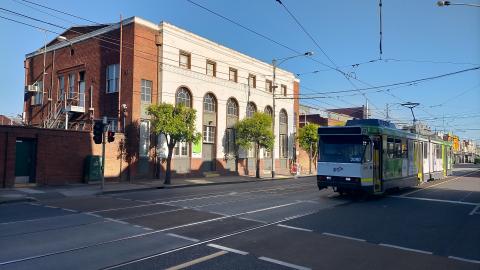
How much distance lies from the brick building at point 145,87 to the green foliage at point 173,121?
9.02 feet

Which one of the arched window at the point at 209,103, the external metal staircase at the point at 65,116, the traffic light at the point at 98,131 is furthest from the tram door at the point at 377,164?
the external metal staircase at the point at 65,116

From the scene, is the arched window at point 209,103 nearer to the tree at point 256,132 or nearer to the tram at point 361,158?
the tree at point 256,132

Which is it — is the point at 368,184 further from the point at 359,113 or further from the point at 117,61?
the point at 359,113

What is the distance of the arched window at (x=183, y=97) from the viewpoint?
29008 mm

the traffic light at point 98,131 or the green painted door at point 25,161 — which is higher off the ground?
the traffic light at point 98,131

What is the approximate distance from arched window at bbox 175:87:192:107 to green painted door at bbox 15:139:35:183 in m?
10.8

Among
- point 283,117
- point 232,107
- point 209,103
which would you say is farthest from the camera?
point 283,117

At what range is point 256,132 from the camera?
Answer: 31641 mm

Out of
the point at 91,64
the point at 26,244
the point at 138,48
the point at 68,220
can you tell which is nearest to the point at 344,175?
the point at 68,220

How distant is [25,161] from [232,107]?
60.1 ft

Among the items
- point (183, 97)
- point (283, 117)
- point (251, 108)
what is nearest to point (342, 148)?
point (183, 97)

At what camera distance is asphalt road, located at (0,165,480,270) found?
6918 mm

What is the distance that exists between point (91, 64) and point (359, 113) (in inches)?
2405

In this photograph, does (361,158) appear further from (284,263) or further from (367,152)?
(284,263)
